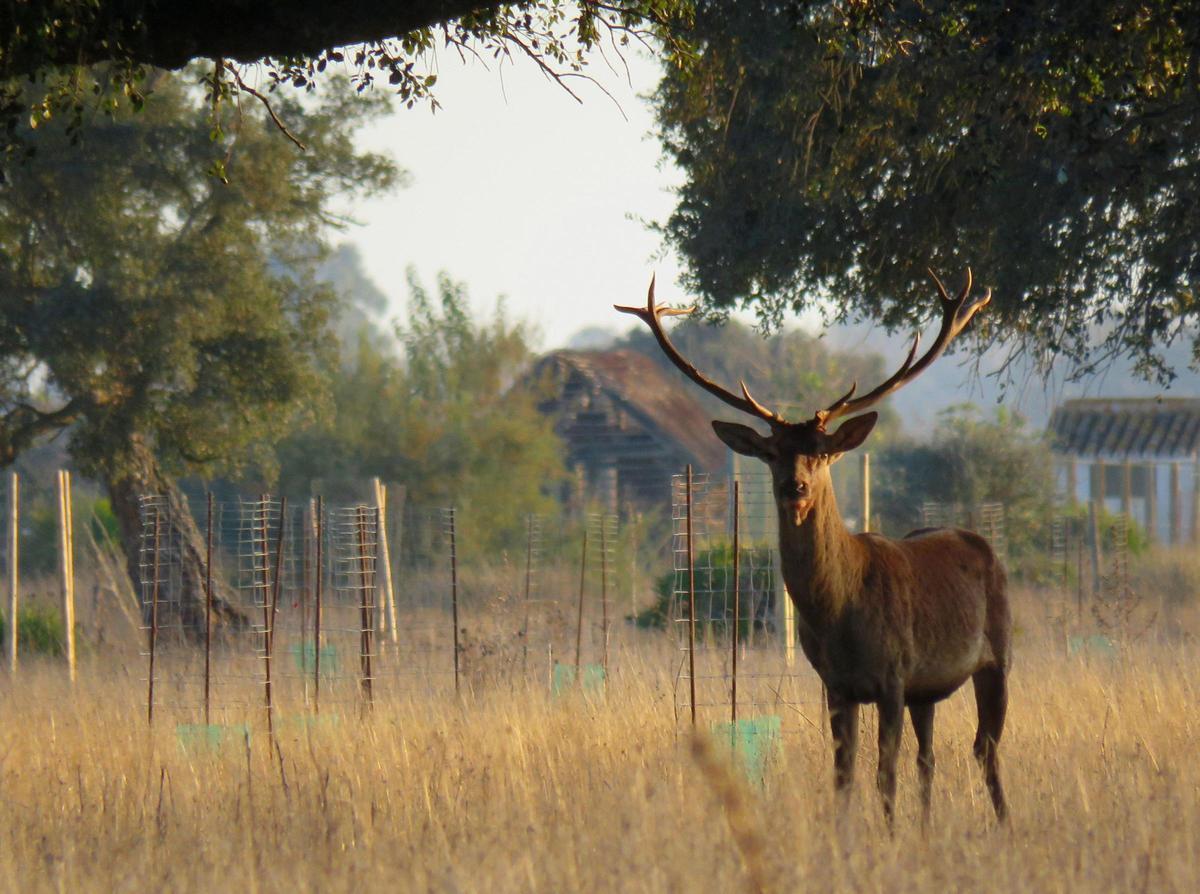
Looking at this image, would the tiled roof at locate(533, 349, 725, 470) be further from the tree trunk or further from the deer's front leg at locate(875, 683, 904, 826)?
the deer's front leg at locate(875, 683, 904, 826)

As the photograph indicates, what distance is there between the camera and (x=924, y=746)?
7.60m

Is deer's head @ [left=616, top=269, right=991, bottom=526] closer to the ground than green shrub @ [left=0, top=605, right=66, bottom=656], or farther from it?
farther from it

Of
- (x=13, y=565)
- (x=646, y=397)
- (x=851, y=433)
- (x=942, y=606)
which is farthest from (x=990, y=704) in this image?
(x=646, y=397)

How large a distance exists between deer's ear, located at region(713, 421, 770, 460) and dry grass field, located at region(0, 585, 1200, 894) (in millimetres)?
1497

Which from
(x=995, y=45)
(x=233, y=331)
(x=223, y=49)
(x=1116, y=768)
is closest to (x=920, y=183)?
(x=995, y=45)

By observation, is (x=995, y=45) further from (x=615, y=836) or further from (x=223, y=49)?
(x=615, y=836)

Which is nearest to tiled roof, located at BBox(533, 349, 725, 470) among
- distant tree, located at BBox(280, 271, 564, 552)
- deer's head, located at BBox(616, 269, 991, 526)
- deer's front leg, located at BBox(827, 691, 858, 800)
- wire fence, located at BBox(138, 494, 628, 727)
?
distant tree, located at BBox(280, 271, 564, 552)

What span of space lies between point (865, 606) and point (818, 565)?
0.29 meters

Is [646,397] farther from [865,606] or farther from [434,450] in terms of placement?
[865,606]

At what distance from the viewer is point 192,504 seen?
3197 cm

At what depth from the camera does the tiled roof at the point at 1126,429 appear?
39625mm

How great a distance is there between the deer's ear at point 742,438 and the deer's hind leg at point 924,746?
4.87ft

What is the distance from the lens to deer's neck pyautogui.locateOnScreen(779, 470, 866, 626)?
23.4 ft

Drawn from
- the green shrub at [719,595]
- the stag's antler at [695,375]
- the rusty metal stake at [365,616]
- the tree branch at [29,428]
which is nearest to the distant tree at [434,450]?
the green shrub at [719,595]
